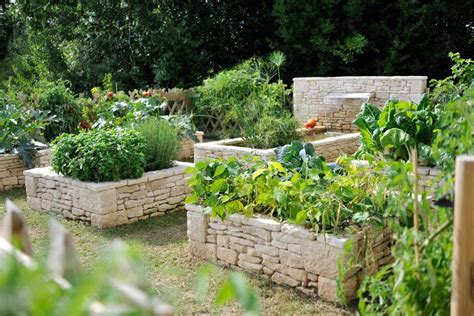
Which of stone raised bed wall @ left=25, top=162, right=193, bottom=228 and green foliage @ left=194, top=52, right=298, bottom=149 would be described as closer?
stone raised bed wall @ left=25, top=162, right=193, bottom=228

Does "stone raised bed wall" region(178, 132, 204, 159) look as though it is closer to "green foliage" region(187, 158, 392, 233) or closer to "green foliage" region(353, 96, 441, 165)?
"green foliage" region(353, 96, 441, 165)

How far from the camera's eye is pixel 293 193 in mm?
4508

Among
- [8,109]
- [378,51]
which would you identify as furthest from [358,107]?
[8,109]

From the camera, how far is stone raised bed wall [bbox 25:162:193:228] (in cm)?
619

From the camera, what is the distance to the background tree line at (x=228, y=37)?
1509 centimetres

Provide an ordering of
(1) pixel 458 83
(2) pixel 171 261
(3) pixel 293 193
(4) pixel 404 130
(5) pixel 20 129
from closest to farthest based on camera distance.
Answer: (3) pixel 293 193 < (2) pixel 171 261 < (4) pixel 404 130 < (1) pixel 458 83 < (5) pixel 20 129

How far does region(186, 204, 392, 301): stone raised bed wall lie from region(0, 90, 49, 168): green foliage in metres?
4.25

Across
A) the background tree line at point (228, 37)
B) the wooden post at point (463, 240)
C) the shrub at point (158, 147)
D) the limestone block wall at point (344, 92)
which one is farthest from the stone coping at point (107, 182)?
the background tree line at point (228, 37)

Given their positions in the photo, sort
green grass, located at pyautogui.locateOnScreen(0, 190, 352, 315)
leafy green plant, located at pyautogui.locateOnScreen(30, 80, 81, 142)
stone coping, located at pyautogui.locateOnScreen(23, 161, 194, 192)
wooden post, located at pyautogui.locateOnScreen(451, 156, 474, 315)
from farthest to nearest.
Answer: leafy green plant, located at pyautogui.locateOnScreen(30, 80, 81, 142)
stone coping, located at pyautogui.locateOnScreen(23, 161, 194, 192)
green grass, located at pyautogui.locateOnScreen(0, 190, 352, 315)
wooden post, located at pyautogui.locateOnScreen(451, 156, 474, 315)

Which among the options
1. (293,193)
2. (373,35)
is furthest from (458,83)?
(373,35)

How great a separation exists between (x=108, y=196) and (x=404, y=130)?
10.5ft

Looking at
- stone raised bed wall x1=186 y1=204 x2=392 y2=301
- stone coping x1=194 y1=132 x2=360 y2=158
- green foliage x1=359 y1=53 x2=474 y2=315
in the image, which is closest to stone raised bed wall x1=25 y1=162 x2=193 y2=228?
stone coping x1=194 y1=132 x2=360 y2=158

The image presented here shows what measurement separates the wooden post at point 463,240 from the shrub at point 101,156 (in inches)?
173

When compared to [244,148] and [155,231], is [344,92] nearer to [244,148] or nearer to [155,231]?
[244,148]
